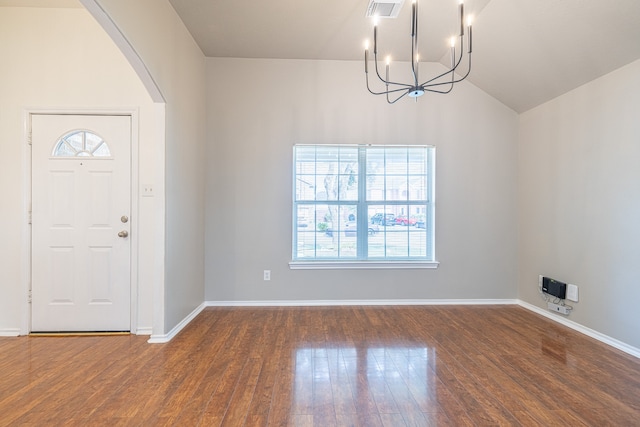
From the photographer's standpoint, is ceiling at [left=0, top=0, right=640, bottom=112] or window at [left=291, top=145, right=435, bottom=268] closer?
ceiling at [left=0, top=0, right=640, bottom=112]

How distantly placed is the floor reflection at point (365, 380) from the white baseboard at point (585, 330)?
5.24 ft

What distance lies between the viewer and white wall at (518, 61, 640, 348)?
2.44 m

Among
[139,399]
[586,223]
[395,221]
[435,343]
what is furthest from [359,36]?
[139,399]

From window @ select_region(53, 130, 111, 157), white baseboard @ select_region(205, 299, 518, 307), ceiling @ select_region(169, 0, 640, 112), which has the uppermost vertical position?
ceiling @ select_region(169, 0, 640, 112)

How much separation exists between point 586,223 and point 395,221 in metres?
1.84

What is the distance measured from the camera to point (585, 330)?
279cm

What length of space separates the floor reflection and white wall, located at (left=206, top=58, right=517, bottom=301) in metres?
1.26

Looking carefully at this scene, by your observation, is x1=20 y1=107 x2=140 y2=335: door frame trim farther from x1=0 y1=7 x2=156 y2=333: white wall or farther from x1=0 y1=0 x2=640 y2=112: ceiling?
x1=0 y1=0 x2=640 y2=112: ceiling

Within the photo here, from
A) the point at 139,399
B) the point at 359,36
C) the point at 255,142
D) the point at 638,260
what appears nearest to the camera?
the point at 139,399

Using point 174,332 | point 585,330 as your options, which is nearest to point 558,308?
point 585,330

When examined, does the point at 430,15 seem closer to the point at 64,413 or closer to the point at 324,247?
the point at 324,247

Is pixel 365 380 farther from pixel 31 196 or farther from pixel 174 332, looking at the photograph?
pixel 31 196

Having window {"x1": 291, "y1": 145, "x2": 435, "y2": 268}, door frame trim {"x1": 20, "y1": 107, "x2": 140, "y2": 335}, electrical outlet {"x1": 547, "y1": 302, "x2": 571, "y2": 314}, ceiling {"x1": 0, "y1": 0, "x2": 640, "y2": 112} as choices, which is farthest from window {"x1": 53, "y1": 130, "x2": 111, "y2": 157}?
electrical outlet {"x1": 547, "y1": 302, "x2": 571, "y2": 314}

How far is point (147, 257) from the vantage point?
2.75 metres
